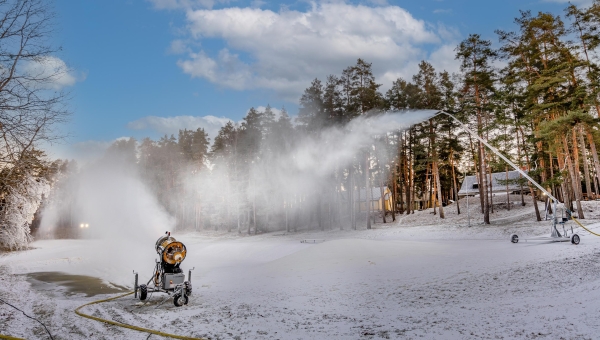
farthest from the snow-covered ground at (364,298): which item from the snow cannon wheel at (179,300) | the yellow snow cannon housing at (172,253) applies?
the yellow snow cannon housing at (172,253)

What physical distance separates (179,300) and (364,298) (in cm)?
575

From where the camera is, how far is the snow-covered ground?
7.63 metres

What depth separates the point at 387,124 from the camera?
42.8 meters

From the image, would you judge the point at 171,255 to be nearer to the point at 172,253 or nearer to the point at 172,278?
the point at 172,253

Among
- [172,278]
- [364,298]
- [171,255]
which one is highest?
[171,255]

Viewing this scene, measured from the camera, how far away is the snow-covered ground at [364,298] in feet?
25.0

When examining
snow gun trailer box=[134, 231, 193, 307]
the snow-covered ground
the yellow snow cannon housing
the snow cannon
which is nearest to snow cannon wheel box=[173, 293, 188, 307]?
snow gun trailer box=[134, 231, 193, 307]

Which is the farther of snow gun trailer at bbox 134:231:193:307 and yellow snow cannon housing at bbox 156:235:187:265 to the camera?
yellow snow cannon housing at bbox 156:235:187:265

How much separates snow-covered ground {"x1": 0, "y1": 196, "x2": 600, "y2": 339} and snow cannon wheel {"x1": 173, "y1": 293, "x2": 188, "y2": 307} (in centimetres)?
36

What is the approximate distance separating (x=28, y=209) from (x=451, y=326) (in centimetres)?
2806

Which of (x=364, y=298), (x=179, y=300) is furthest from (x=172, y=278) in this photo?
(x=364, y=298)

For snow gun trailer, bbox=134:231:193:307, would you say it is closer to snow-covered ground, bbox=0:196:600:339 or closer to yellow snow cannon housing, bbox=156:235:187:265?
yellow snow cannon housing, bbox=156:235:187:265

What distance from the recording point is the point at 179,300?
10.5 m

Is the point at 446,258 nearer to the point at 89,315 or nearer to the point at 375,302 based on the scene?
the point at 375,302
